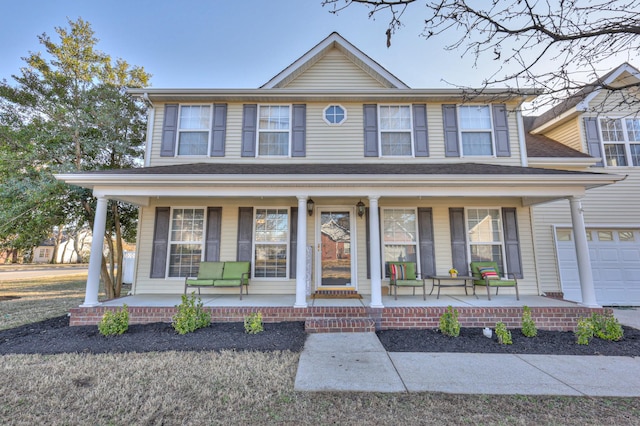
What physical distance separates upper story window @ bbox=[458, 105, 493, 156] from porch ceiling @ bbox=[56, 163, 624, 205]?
5.47ft

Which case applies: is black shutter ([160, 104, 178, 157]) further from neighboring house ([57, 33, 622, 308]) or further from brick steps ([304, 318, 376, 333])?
brick steps ([304, 318, 376, 333])

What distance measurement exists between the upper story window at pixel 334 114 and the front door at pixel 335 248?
2314 millimetres

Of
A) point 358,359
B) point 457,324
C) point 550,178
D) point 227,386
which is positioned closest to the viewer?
point 227,386

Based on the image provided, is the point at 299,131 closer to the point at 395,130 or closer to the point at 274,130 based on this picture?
the point at 274,130

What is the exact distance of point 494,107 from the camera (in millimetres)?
7324

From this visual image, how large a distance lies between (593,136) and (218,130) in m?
9.95

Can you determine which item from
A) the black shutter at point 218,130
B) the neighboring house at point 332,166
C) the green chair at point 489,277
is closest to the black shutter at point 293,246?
the neighboring house at point 332,166

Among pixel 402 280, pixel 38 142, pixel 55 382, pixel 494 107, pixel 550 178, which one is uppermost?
pixel 494 107

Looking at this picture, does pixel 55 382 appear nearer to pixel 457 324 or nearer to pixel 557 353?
pixel 457 324

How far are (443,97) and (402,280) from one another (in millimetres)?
4612

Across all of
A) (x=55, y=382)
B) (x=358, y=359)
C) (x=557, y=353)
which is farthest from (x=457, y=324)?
(x=55, y=382)

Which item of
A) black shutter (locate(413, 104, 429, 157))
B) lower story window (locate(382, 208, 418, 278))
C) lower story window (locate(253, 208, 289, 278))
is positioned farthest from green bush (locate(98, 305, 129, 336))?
black shutter (locate(413, 104, 429, 157))

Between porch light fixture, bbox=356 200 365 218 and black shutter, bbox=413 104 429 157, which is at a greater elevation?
black shutter, bbox=413 104 429 157

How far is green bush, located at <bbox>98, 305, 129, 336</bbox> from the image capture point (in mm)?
4715
